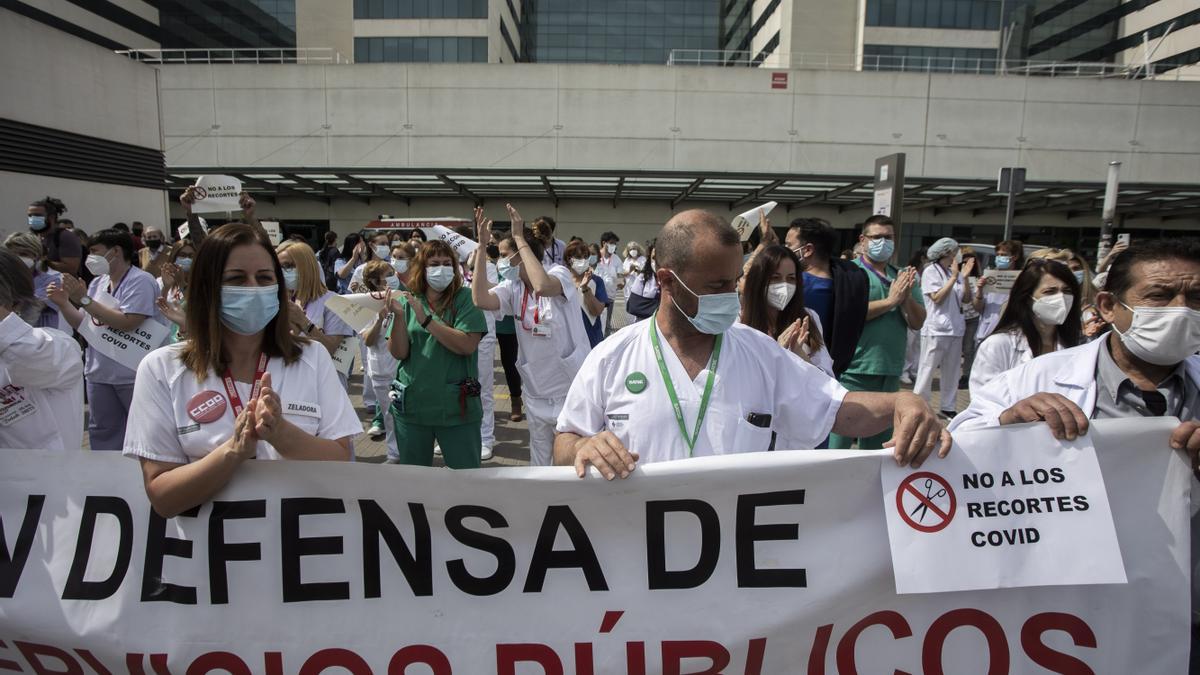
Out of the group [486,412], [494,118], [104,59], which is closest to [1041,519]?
[486,412]

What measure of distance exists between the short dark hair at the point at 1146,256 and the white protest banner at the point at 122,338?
5421 mm

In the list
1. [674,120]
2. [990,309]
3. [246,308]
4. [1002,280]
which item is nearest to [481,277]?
[246,308]

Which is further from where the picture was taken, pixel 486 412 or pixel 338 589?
pixel 486 412

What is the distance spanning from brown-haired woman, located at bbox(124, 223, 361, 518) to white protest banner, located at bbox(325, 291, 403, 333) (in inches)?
86.2

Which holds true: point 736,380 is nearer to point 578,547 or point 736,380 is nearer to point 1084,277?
point 578,547

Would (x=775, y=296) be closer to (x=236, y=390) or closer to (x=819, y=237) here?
(x=819, y=237)

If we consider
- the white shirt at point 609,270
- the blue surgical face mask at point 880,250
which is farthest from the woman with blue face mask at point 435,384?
the white shirt at point 609,270

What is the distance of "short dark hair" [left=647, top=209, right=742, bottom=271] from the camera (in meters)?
2.13

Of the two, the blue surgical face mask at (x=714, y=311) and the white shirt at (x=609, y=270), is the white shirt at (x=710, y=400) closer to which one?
the blue surgical face mask at (x=714, y=311)

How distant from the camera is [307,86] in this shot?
2572 centimetres

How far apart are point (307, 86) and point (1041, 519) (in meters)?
28.6

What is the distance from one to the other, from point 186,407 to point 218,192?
4011mm

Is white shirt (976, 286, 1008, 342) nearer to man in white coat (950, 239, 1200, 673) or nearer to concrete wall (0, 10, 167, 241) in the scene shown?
man in white coat (950, 239, 1200, 673)

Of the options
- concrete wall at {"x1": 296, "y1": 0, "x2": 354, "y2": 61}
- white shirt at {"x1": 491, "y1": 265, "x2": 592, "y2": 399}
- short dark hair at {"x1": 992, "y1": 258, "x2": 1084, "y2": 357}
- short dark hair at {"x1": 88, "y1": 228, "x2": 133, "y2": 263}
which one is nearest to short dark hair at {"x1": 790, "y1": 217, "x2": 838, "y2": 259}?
short dark hair at {"x1": 992, "y1": 258, "x2": 1084, "y2": 357}
